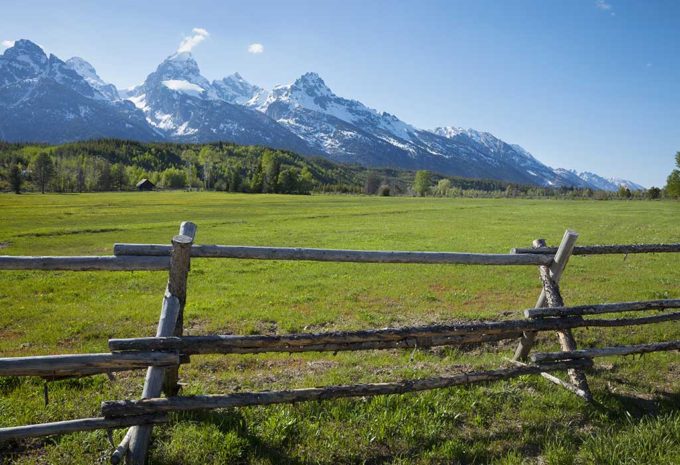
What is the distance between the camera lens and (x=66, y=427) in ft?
15.0

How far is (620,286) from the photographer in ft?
52.0

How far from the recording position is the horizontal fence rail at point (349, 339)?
16.5ft

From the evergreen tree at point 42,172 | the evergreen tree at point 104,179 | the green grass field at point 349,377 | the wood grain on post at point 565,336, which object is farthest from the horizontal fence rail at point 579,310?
the evergreen tree at point 104,179

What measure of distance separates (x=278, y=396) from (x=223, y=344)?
0.95 m

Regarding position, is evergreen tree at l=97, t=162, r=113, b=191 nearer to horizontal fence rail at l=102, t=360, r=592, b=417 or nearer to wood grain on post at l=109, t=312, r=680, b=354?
wood grain on post at l=109, t=312, r=680, b=354

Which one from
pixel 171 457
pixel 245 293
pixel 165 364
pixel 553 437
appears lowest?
pixel 245 293

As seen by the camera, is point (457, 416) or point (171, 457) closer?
point (171, 457)

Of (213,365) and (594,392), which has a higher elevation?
(594,392)

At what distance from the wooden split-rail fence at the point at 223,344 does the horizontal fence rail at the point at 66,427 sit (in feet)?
0.03

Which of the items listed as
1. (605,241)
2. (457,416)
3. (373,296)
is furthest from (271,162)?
(457,416)

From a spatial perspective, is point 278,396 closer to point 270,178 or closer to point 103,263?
point 103,263

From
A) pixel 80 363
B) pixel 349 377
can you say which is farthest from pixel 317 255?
pixel 80 363

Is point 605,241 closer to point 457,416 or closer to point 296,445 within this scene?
point 457,416

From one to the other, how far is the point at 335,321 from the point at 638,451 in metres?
7.45
